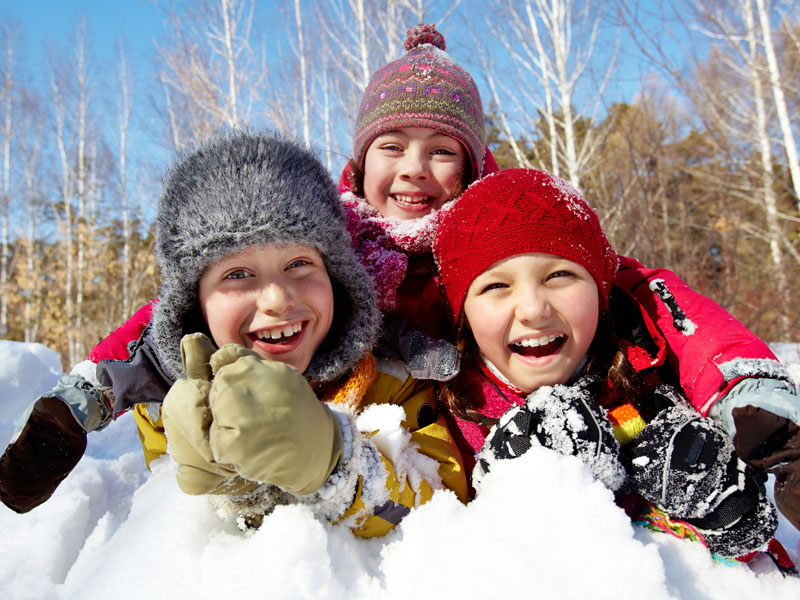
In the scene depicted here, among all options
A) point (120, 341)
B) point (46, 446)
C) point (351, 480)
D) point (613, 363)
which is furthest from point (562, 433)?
point (120, 341)

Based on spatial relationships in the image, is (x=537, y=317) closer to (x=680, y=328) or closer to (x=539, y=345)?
(x=539, y=345)

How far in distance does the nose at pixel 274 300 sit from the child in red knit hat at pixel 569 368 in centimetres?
47

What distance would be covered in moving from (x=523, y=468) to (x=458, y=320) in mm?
524

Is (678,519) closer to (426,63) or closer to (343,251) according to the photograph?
(343,251)

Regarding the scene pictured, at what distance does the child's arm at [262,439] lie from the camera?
0.77 meters

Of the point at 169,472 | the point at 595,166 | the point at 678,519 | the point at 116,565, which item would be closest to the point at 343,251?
the point at 169,472

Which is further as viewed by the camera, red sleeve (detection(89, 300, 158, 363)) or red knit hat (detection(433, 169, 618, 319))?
red sleeve (detection(89, 300, 158, 363))

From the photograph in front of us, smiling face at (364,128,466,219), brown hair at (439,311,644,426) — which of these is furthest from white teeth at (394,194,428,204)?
brown hair at (439,311,644,426)

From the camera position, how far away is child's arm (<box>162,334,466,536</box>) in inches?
30.3

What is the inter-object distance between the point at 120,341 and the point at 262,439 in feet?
3.47

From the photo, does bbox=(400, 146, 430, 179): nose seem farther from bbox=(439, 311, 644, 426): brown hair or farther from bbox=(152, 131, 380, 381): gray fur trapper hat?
bbox=(439, 311, 644, 426): brown hair

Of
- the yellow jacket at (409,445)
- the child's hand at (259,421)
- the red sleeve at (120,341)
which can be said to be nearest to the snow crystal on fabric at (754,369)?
the yellow jacket at (409,445)

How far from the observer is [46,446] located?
1228 millimetres

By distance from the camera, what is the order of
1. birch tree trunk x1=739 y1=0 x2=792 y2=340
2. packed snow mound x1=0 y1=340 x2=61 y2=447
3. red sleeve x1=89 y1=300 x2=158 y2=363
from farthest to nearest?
birch tree trunk x1=739 y1=0 x2=792 y2=340 < packed snow mound x1=0 y1=340 x2=61 y2=447 < red sleeve x1=89 y1=300 x2=158 y2=363
